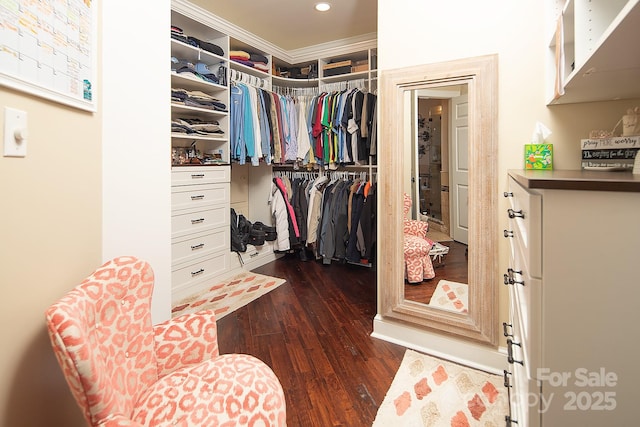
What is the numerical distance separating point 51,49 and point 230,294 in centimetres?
236

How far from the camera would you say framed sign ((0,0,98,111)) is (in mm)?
761

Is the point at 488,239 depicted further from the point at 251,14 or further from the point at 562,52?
the point at 251,14

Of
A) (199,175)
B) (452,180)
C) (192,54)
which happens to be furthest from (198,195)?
(452,180)

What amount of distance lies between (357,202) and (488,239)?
5.66ft

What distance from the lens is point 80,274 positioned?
1.04m

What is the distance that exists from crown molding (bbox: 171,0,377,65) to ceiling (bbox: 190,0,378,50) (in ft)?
0.15

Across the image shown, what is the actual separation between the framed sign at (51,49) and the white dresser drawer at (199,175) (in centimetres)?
169

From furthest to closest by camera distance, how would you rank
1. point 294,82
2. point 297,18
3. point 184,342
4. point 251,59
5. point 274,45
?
point 294,82 < point 274,45 < point 251,59 < point 297,18 < point 184,342

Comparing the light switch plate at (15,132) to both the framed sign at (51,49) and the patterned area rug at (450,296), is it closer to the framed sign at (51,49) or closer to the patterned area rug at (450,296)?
the framed sign at (51,49)

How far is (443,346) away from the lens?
1.92 metres

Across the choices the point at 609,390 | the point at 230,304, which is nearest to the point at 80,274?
the point at 609,390

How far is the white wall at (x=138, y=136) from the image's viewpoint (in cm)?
117

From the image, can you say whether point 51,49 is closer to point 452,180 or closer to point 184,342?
point 184,342

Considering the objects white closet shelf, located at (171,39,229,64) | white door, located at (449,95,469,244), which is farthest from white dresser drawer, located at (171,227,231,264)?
white door, located at (449,95,469,244)
